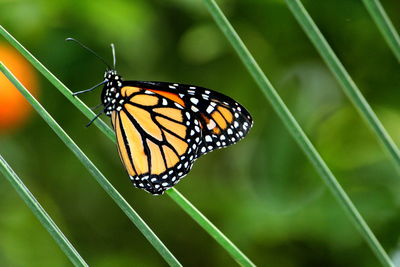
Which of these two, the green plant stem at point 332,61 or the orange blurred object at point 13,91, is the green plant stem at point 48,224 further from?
the orange blurred object at point 13,91

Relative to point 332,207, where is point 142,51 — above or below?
above

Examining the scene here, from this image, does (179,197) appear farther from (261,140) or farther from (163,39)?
(163,39)

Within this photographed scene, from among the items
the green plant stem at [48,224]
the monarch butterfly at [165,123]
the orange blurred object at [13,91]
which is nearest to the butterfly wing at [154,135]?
the monarch butterfly at [165,123]

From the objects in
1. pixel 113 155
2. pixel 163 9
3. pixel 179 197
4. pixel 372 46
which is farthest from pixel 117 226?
pixel 179 197

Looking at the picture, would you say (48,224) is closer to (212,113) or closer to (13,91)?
(212,113)

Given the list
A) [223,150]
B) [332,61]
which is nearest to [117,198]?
[332,61]

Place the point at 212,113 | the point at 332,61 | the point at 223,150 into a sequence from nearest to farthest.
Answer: the point at 332,61 < the point at 212,113 < the point at 223,150

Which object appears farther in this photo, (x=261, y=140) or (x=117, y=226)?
(x=117, y=226)
